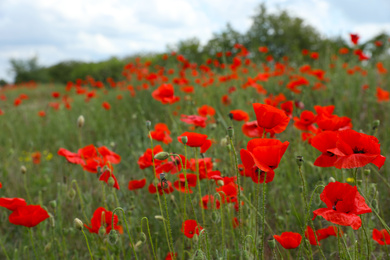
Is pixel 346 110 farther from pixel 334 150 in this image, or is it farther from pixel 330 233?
pixel 334 150

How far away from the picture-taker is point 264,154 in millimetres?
960

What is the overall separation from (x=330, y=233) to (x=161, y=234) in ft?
3.02

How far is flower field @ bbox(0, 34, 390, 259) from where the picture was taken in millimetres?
1093

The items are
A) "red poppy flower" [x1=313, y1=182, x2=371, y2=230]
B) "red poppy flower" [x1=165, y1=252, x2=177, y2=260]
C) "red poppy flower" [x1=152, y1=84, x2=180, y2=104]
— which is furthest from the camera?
"red poppy flower" [x1=152, y1=84, x2=180, y2=104]

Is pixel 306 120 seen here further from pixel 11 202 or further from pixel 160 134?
pixel 11 202

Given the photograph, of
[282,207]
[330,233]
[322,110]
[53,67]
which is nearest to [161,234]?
[282,207]

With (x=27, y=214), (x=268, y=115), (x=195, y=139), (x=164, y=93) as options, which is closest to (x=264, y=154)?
(x=268, y=115)

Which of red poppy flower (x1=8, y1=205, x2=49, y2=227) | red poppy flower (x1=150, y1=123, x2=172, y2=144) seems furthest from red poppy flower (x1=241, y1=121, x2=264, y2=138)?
red poppy flower (x1=8, y1=205, x2=49, y2=227)

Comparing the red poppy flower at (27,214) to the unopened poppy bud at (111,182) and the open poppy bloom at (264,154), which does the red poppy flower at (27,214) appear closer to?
the unopened poppy bud at (111,182)

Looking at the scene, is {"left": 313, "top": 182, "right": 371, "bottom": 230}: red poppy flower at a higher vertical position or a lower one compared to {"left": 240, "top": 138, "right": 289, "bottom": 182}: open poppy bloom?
lower

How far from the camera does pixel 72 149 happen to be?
13.9 ft

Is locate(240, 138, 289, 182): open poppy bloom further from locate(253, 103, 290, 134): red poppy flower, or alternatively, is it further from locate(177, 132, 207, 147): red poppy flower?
locate(177, 132, 207, 147): red poppy flower

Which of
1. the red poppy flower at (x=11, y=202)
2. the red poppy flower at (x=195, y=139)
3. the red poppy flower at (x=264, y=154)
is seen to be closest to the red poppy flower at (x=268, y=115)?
the red poppy flower at (x=264, y=154)

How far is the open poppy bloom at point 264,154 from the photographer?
95 centimetres
